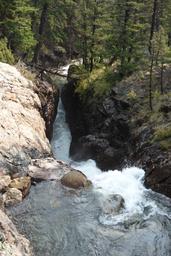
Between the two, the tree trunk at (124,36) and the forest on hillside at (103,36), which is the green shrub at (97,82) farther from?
the tree trunk at (124,36)

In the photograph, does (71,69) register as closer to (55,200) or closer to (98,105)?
(98,105)

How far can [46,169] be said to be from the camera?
75.2 ft

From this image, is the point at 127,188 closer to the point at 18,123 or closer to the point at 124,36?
the point at 18,123

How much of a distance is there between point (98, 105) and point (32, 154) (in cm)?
1113

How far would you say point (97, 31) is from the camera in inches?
1449

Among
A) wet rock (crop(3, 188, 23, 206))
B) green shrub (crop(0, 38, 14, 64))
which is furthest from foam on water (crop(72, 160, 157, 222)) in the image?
green shrub (crop(0, 38, 14, 64))

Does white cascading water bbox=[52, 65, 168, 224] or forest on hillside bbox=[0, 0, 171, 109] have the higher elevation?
forest on hillside bbox=[0, 0, 171, 109]

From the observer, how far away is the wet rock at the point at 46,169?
72.6ft

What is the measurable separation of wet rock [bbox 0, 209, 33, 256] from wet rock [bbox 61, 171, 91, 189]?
19.2ft

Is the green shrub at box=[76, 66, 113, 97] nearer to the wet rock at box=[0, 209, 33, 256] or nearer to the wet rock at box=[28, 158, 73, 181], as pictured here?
the wet rock at box=[28, 158, 73, 181]

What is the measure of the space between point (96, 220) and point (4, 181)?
499 centimetres

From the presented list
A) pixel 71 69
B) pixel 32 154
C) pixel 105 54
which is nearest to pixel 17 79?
pixel 32 154

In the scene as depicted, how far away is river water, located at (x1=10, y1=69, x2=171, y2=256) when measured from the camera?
1691 centimetres

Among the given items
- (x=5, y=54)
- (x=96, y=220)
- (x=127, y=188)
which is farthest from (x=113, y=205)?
(x=5, y=54)
